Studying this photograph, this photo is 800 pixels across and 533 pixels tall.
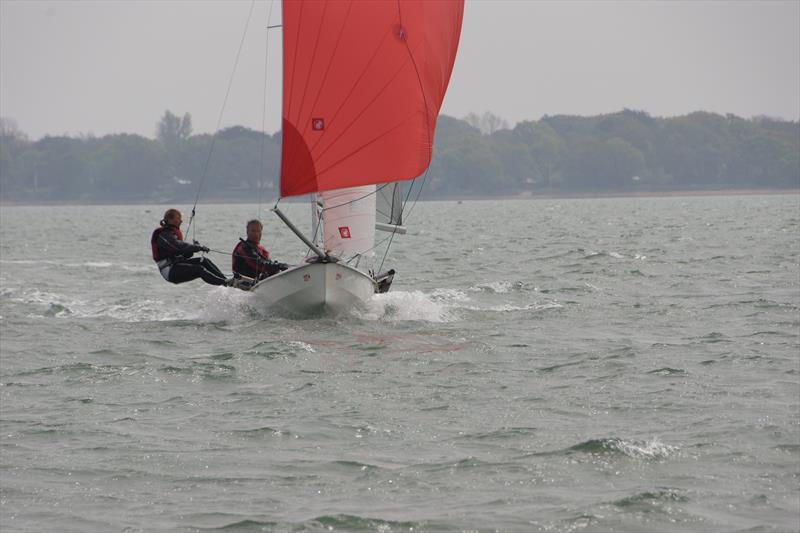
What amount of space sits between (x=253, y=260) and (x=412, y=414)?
22.7 ft

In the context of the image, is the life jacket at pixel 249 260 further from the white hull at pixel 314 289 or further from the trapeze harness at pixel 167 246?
the trapeze harness at pixel 167 246

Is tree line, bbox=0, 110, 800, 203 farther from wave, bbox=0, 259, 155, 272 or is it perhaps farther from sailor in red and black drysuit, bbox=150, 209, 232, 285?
sailor in red and black drysuit, bbox=150, 209, 232, 285

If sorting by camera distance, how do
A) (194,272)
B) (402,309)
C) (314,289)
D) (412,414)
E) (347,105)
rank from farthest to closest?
(402,309)
(194,272)
(314,289)
(347,105)
(412,414)

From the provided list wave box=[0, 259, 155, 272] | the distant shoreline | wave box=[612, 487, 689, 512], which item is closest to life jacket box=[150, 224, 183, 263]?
wave box=[612, 487, 689, 512]

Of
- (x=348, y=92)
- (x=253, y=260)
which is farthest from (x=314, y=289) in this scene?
(x=348, y=92)

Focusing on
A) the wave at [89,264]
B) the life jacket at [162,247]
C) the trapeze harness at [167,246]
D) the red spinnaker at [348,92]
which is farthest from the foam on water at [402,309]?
the wave at [89,264]

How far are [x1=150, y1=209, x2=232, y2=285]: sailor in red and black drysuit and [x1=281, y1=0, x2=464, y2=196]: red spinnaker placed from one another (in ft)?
5.92

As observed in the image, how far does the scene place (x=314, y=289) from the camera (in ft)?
48.6

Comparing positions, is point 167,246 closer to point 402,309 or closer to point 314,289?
point 314,289

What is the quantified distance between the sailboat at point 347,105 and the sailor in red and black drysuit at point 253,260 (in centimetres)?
64

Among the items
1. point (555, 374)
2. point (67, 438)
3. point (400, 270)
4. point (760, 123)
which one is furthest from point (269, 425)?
point (760, 123)

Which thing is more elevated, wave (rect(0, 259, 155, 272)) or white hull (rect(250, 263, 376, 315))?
white hull (rect(250, 263, 376, 315))

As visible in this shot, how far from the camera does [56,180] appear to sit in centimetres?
17850

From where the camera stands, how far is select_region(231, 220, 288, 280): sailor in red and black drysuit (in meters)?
15.6
